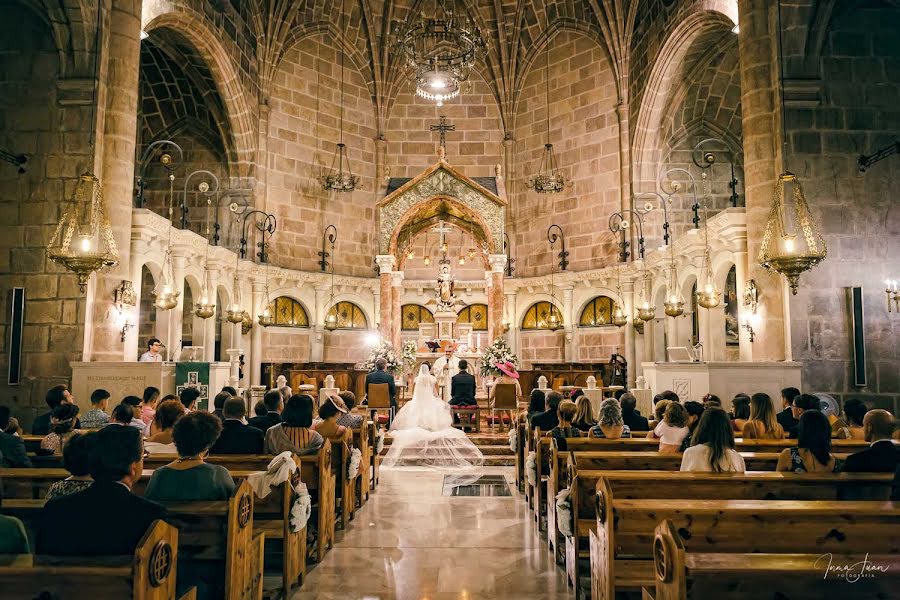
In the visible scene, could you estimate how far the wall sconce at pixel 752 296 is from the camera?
32.7 ft

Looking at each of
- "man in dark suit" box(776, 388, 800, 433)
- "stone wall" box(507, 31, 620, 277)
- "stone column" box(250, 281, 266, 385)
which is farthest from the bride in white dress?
"stone wall" box(507, 31, 620, 277)

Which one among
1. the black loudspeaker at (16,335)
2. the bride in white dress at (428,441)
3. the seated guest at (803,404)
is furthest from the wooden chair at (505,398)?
the black loudspeaker at (16,335)

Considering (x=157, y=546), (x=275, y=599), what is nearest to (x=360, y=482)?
(x=275, y=599)

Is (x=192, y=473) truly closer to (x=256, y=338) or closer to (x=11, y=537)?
(x=11, y=537)

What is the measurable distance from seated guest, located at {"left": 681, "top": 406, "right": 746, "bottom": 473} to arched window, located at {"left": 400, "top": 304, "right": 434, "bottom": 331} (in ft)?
53.2

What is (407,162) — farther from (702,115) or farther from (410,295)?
(702,115)

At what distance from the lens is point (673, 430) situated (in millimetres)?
5223

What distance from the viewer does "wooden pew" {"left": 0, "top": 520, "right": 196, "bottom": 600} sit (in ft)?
6.91

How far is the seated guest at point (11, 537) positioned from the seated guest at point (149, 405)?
184 inches

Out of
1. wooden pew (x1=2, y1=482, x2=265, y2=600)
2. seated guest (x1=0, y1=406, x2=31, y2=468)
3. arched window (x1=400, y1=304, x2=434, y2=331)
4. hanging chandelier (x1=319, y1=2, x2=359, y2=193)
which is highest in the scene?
hanging chandelier (x1=319, y1=2, x2=359, y2=193)

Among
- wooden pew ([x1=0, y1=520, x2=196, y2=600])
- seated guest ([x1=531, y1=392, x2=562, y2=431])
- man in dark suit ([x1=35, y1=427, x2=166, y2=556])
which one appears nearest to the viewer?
wooden pew ([x1=0, y1=520, x2=196, y2=600])

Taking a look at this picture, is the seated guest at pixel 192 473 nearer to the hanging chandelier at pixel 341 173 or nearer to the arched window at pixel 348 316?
the hanging chandelier at pixel 341 173

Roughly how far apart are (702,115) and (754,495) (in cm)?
1579

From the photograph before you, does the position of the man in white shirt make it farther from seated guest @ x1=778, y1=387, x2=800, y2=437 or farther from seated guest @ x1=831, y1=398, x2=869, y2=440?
seated guest @ x1=831, y1=398, x2=869, y2=440
